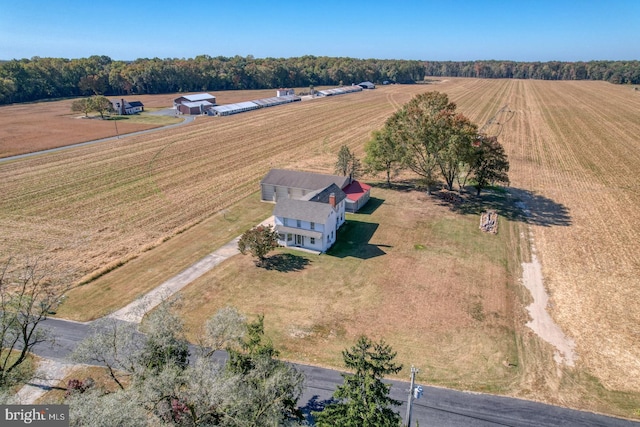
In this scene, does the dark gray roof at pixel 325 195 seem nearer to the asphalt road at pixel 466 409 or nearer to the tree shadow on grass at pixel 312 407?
the asphalt road at pixel 466 409

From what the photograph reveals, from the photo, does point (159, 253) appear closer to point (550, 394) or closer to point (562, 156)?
point (550, 394)

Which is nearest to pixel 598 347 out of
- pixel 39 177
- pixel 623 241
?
pixel 623 241

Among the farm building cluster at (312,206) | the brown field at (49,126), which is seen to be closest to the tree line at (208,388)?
the farm building cluster at (312,206)

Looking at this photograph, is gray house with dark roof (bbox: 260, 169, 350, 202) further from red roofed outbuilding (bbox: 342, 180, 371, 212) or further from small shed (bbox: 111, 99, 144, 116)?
small shed (bbox: 111, 99, 144, 116)

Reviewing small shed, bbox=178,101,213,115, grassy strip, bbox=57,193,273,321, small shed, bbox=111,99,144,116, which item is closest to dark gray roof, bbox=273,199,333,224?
grassy strip, bbox=57,193,273,321

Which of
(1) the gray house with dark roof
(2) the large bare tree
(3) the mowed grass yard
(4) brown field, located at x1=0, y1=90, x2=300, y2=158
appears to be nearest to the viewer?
(2) the large bare tree

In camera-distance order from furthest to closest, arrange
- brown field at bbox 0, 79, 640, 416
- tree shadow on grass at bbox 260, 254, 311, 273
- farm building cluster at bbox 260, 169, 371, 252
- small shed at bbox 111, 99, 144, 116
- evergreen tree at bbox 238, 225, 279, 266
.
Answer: small shed at bbox 111, 99, 144, 116
farm building cluster at bbox 260, 169, 371, 252
tree shadow on grass at bbox 260, 254, 311, 273
evergreen tree at bbox 238, 225, 279, 266
brown field at bbox 0, 79, 640, 416
